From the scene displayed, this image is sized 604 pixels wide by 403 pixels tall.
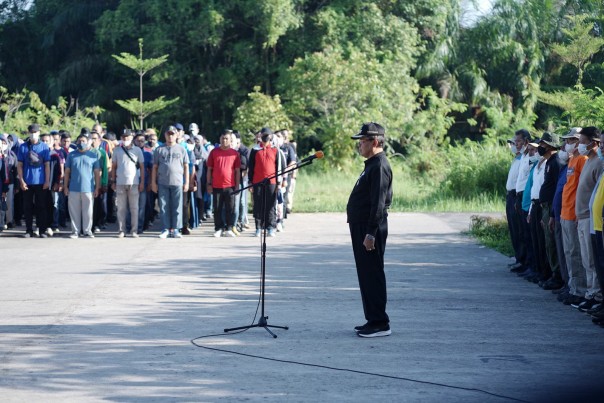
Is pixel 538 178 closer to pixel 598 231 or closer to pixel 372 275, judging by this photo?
pixel 598 231

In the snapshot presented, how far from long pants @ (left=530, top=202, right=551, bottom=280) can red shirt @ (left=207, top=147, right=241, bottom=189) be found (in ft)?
26.6

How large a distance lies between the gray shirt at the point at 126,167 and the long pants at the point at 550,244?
9.72 m

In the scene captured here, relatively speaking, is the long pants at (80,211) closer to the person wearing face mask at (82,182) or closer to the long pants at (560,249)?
the person wearing face mask at (82,182)

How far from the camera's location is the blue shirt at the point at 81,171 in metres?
20.2

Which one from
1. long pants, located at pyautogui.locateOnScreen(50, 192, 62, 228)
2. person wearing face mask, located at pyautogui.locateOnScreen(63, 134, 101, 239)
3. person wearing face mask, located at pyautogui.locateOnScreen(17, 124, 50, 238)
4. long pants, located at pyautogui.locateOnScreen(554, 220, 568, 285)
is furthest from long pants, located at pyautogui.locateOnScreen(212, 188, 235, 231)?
long pants, located at pyautogui.locateOnScreen(554, 220, 568, 285)

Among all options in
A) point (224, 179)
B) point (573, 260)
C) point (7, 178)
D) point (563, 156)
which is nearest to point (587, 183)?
point (573, 260)

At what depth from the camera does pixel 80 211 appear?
20.7m

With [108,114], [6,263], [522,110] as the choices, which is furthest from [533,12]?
[6,263]

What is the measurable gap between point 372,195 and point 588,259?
3015mm

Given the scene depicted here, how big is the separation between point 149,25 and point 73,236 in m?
24.5

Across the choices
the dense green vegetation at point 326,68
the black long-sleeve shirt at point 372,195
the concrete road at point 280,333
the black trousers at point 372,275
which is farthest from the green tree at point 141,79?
the black trousers at point 372,275

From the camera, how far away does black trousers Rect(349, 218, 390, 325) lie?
32.3 ft

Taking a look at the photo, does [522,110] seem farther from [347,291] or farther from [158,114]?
[347,291]

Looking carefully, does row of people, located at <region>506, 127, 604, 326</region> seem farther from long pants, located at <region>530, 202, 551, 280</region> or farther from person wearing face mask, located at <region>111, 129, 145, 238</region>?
person wearing face mask, located at <region>111, 129, 145, 238</region>
